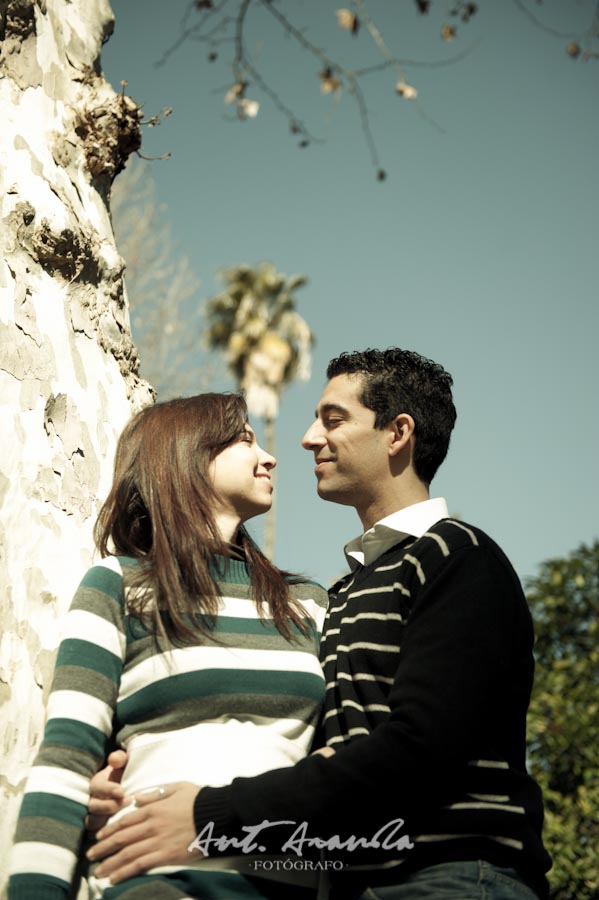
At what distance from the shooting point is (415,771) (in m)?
2.08

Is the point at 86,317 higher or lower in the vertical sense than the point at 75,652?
higher

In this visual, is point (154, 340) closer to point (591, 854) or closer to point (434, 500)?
point (591, 854)

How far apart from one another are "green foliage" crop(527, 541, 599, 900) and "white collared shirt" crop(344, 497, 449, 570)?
465 centimetres

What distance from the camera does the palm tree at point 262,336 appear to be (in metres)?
19.2

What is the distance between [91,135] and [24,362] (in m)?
0.96

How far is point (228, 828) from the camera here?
206cm

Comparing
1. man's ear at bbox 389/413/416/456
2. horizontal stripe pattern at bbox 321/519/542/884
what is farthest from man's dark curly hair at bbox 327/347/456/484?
horizontal stripe pattern at bbox 321/519/542/884

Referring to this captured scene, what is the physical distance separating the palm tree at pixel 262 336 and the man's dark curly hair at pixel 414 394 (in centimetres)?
1577

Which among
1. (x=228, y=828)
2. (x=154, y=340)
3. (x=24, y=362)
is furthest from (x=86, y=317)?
(x=154, y=340)

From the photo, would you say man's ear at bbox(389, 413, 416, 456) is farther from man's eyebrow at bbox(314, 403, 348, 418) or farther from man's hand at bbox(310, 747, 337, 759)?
man's hand at bbox(310, 747, 337, 759)

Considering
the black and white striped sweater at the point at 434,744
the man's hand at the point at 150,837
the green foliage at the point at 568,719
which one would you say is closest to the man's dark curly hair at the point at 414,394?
the black and white striped sweater at the point at 434,744

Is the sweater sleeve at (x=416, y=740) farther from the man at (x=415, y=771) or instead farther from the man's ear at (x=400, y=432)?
the man's ear at (x=400, y=432)

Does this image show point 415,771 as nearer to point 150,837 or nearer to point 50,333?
point 150,837

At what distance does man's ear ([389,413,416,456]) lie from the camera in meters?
3.16
